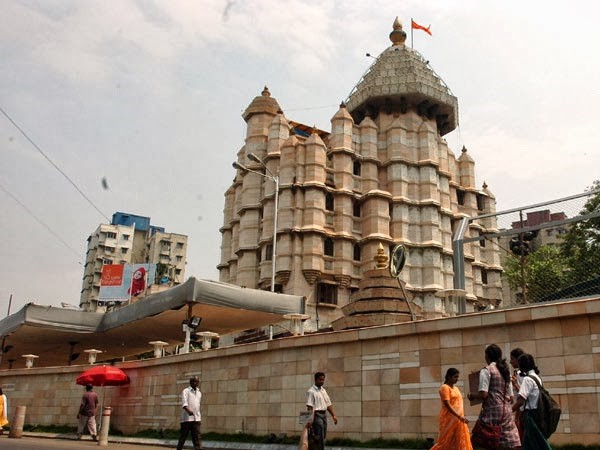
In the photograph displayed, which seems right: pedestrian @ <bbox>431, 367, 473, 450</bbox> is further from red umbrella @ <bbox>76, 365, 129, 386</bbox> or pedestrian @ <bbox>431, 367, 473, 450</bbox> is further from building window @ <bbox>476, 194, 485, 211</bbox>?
building window @ <bbox>476, 194, 485, 211</bbox>

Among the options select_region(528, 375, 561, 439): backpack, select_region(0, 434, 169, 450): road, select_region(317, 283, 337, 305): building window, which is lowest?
select_region(0, 434, 169, 450): road

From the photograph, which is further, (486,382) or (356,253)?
(356,253)

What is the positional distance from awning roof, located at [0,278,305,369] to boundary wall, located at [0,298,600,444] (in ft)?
6.69

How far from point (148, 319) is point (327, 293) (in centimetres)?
2368

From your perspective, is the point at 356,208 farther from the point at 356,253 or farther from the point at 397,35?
the point at 397,35

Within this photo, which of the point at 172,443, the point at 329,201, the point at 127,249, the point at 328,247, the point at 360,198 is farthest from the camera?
the point at 127,249

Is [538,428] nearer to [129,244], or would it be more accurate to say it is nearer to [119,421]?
[119,421]

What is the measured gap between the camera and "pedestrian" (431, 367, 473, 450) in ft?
26.5

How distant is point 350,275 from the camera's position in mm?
45656

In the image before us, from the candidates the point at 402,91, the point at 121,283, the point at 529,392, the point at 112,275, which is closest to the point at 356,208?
the point at 402,91

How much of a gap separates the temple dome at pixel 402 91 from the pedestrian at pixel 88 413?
38.6m

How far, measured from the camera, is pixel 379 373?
13195mm

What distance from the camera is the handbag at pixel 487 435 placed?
7387 mm

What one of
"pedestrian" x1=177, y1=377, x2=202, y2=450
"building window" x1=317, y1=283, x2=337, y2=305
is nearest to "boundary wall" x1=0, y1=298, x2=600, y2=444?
"pedestrian" x1=177, y1=377, x2=202, y2=450
